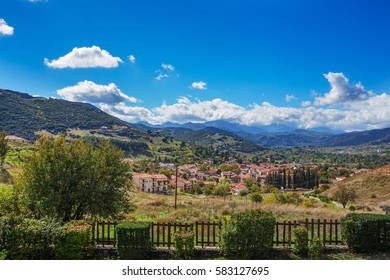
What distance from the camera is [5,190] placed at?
13.1 m

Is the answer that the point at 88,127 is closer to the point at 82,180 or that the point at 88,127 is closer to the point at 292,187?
the point at 292,187

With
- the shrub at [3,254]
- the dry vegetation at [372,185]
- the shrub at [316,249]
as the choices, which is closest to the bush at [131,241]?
the shrub at [3,254]

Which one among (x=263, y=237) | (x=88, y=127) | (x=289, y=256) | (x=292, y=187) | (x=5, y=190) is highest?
→ (x=88, y=127)

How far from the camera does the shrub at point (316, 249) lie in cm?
1042

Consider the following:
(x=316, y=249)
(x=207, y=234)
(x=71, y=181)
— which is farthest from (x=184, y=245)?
(x=71, y=181)

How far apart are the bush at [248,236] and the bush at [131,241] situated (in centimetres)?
251

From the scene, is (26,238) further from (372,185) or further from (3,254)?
(372,185)

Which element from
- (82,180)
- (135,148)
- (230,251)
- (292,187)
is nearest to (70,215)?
(82,180)

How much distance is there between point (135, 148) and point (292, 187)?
92.4 meters

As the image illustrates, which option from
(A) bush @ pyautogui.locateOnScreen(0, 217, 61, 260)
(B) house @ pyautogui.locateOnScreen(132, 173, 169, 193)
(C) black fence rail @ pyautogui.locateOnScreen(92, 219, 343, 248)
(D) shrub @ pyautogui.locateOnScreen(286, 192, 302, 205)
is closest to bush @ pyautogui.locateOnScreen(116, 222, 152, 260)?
(C) black fence rail @ pyautogui.locateOnScreen(92, 219, 343, 248)

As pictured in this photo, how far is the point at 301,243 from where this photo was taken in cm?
1059

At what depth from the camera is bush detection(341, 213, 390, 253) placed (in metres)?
10.6

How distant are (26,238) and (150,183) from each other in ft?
240

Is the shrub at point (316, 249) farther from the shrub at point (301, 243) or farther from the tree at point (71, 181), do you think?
the tree at point (71, 181)
